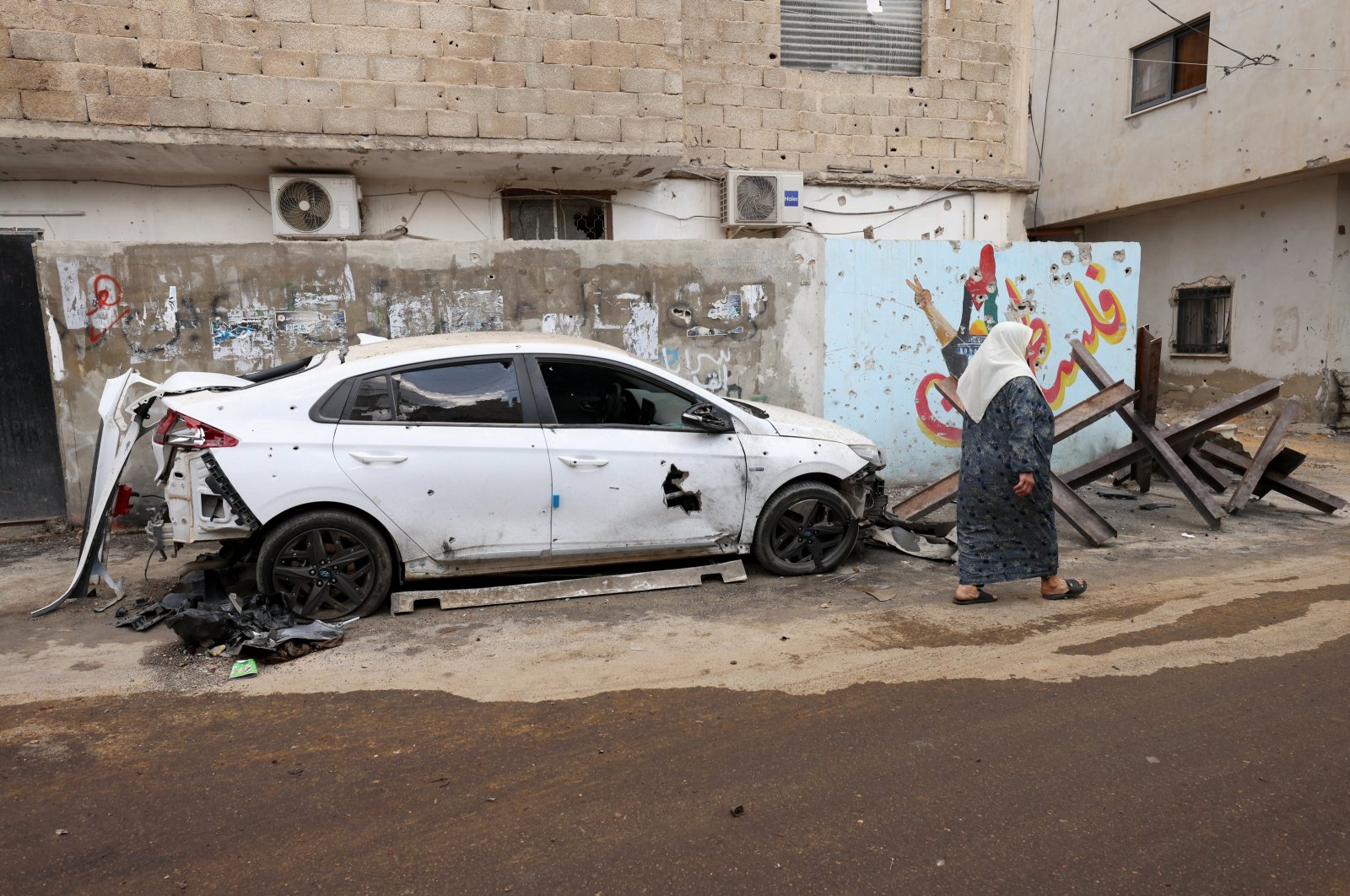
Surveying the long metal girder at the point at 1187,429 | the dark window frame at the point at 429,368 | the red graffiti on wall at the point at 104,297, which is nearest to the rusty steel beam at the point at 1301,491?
the long metal girder at the point at 1187,429

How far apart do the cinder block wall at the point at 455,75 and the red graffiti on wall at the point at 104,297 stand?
1501 mm

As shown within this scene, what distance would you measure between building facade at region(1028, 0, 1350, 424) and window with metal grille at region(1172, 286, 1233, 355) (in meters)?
0.03

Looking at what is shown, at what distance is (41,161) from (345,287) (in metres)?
3.52

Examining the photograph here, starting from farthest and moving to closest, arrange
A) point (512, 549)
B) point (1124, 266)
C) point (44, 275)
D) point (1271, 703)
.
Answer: point (1124, 266) < point (44, 275) < point (512, 549) < point (1271, 703)

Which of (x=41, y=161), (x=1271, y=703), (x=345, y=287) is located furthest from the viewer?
(x=41, y=161)

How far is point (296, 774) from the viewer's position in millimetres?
3137

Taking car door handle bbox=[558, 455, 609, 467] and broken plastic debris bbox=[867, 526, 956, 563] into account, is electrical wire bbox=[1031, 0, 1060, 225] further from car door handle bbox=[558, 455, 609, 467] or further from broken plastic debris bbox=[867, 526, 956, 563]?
car door handle bbox=[558, 455, 609, 467]

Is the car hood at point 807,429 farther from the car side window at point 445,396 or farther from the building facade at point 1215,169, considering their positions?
the building facade at point 1215,169

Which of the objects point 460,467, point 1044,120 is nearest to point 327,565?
point 460,467

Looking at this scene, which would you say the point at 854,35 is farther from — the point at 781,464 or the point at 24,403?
the point at 24,403

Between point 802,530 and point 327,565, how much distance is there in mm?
2963

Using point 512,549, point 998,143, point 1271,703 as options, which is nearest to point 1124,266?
point 998,143

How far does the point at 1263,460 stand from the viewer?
7.24 meters

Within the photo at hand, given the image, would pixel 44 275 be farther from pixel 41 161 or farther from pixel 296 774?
pixel 296 774
